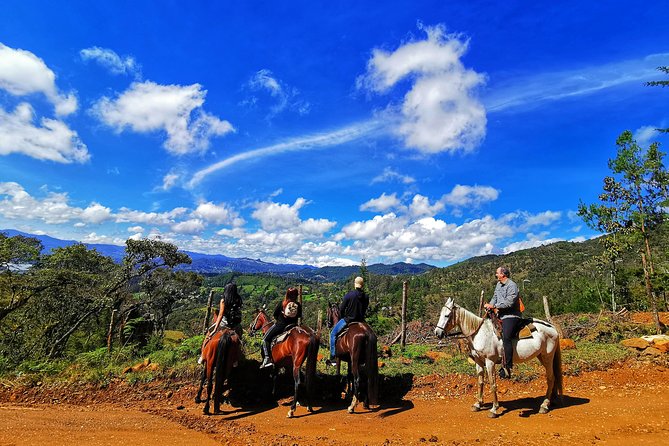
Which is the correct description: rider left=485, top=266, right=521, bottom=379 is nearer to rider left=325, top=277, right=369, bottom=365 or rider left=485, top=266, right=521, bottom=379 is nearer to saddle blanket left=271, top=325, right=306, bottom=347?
rider left=325, top=277, right=369, bottom=365

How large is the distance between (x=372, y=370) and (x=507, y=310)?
10.1 feet

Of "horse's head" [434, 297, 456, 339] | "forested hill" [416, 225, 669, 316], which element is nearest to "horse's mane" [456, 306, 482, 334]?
"horse's head" [434, 297, 456, 339]

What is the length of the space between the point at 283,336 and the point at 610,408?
687 centimetres

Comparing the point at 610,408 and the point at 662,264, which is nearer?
the point at 610,408

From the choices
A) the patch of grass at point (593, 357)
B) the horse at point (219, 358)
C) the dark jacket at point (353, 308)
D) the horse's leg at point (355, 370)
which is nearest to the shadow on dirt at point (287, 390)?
the horse's leg at point (355, 370)

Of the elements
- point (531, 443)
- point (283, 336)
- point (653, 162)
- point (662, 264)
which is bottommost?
point (531, 443)

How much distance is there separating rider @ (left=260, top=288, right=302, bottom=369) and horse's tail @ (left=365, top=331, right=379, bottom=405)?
195cm

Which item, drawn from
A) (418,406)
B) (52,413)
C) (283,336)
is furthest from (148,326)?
(418,406)

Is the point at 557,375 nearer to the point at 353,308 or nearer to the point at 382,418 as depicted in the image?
the point at 382,418

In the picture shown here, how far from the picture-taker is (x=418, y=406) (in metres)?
7.85

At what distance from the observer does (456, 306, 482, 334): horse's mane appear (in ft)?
24.2

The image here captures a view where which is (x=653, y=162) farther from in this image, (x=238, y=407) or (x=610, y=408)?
(x=238, y=407)

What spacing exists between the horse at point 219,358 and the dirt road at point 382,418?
0.47 meters

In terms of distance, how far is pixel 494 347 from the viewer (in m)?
7.11
